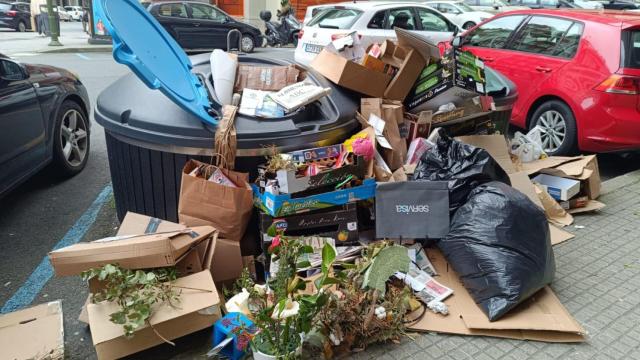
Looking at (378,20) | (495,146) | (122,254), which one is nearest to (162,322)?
(122,254)

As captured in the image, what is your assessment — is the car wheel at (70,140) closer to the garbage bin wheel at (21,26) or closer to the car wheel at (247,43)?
the car wheel at (247,43)

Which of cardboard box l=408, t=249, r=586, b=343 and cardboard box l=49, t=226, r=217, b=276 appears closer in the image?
cardboard box l=49, t=226, r=217, b=276

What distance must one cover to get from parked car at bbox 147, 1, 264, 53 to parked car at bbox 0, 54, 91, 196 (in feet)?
30.8

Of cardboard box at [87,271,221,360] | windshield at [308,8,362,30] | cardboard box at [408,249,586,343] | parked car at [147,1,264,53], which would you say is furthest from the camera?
parked car at [147,1,264,53]

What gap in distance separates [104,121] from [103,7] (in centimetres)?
79

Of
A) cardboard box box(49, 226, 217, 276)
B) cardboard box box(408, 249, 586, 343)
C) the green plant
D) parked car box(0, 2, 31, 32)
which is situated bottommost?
parked car box(0, 2, 31, 32)

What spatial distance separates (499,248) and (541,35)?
4.00 meters

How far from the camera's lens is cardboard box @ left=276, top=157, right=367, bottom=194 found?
9.33ft

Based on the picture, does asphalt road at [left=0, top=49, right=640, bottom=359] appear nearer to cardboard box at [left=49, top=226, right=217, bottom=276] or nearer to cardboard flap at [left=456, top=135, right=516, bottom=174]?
cardboard box at [left=49, top=226, right=217, bottom=276]

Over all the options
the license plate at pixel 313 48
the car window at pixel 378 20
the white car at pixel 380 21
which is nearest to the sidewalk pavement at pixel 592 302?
the license plate at pixel 313 48

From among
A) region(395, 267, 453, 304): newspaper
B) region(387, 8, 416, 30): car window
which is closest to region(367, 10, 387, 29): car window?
region(387, 8, 416, 30): car window

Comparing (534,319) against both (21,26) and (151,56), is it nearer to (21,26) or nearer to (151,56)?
(151,56)

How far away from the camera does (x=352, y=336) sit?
7.96ft

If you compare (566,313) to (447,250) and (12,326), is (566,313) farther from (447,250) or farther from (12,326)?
(12,326)
